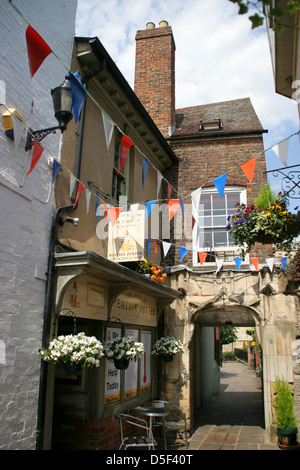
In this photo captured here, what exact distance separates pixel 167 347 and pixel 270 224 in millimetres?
4208

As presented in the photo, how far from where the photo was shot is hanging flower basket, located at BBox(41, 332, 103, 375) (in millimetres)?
5098

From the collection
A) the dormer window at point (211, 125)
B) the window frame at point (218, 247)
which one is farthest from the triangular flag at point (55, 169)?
the dormer window at point (211, 125)

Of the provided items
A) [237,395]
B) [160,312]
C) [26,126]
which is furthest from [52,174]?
[237,395]

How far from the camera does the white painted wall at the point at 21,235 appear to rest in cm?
476

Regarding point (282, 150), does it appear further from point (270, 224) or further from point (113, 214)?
point (113, 214)

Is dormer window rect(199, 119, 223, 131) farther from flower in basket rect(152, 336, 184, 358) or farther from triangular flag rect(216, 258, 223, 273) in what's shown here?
flower in basket rect(152, 336, 184, 358)

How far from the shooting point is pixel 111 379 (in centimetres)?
698

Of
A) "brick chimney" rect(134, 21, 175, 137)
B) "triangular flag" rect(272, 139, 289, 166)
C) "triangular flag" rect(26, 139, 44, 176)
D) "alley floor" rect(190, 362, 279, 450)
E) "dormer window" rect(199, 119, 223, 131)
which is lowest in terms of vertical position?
"alley floor" rect(190, 362, 279, 450)

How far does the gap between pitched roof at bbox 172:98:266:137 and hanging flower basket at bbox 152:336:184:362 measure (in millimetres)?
5824

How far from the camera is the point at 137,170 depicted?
923 centimetres

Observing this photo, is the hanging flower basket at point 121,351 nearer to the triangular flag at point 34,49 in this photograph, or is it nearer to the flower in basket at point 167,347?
the flower in basket at point 167,347

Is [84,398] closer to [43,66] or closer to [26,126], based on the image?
[26,126]

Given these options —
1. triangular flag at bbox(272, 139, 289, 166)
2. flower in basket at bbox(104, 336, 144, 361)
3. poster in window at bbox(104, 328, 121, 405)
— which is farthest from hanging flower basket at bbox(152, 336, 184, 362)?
triangular flag at bbox(272, 139, 289, 166)

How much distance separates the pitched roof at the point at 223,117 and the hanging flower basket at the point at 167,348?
5824 millimetres
